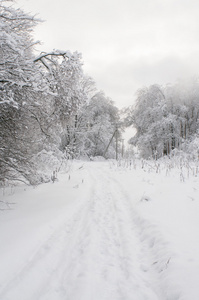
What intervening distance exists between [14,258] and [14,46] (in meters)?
3.63

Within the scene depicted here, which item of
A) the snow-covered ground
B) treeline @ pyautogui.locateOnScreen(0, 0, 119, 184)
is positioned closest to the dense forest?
treeline @ pyautogui.locateOnScreen(0, 0, 119, 184)

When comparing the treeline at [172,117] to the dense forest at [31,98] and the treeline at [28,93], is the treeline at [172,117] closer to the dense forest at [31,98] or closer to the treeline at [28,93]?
the dense forest at [31,98]

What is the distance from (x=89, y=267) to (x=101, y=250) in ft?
1.34

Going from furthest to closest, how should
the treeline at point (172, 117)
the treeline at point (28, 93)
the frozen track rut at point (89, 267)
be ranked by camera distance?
the treeline at point (172, 117) < the treeline at point (28, 93) < the frozen track rut at point (89, 267)

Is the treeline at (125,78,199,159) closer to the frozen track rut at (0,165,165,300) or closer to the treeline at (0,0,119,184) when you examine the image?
the treeline at (0,0,119,184)

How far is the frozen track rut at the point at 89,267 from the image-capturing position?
189 centimetres

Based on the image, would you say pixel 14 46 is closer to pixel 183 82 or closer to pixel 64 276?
pixel 64 276

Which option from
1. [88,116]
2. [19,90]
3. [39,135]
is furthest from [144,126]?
[19,90]

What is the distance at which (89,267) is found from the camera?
231 cm

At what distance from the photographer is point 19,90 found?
12.6 ft

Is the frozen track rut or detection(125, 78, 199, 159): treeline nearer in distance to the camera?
the frozen track rut

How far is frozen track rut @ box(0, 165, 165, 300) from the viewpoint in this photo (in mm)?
1886

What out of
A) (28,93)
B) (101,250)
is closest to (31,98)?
(28,93)

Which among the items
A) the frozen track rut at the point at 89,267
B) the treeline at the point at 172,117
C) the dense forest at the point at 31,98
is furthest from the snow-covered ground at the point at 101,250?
the treeline at the point at 172,117
